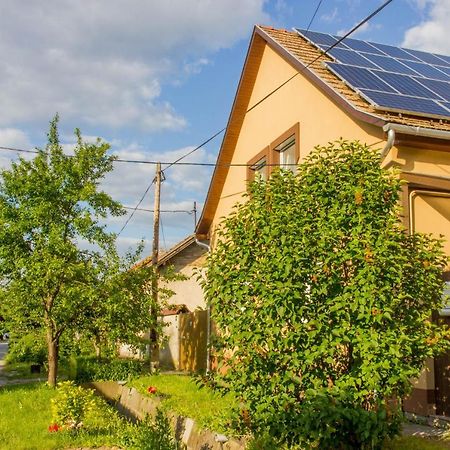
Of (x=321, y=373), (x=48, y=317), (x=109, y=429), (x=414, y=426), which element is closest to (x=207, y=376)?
(x=321, y=373)

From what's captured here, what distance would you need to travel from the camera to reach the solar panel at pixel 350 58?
38.6ft

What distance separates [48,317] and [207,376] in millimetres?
9238

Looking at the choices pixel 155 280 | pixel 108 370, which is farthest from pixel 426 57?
pixel 108 370

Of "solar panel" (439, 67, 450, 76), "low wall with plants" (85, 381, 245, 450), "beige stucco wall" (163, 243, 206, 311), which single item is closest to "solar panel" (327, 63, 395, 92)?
"solar panel" (439, 67, 450, 76)

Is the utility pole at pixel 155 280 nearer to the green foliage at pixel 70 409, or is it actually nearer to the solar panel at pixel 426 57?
the green foliage at pixel 70 409

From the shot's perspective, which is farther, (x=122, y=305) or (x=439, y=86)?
(x=122, y=305)

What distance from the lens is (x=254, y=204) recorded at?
6582mm

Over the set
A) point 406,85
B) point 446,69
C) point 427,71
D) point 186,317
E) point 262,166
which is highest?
point 446,69

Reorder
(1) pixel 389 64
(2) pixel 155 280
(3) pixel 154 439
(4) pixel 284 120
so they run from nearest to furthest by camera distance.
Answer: (3) pixel 154 439
(1) pixel 389 64
(4) pixel 284 120
(2) pixel 155 280

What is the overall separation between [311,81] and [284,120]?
5.05ft

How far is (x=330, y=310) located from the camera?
5590 millimetres

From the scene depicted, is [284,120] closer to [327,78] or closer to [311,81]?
[311,81]

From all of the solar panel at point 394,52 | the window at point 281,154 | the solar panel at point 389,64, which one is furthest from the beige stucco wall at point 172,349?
the solar panel at point 389,64

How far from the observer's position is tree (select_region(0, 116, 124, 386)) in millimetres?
13797
